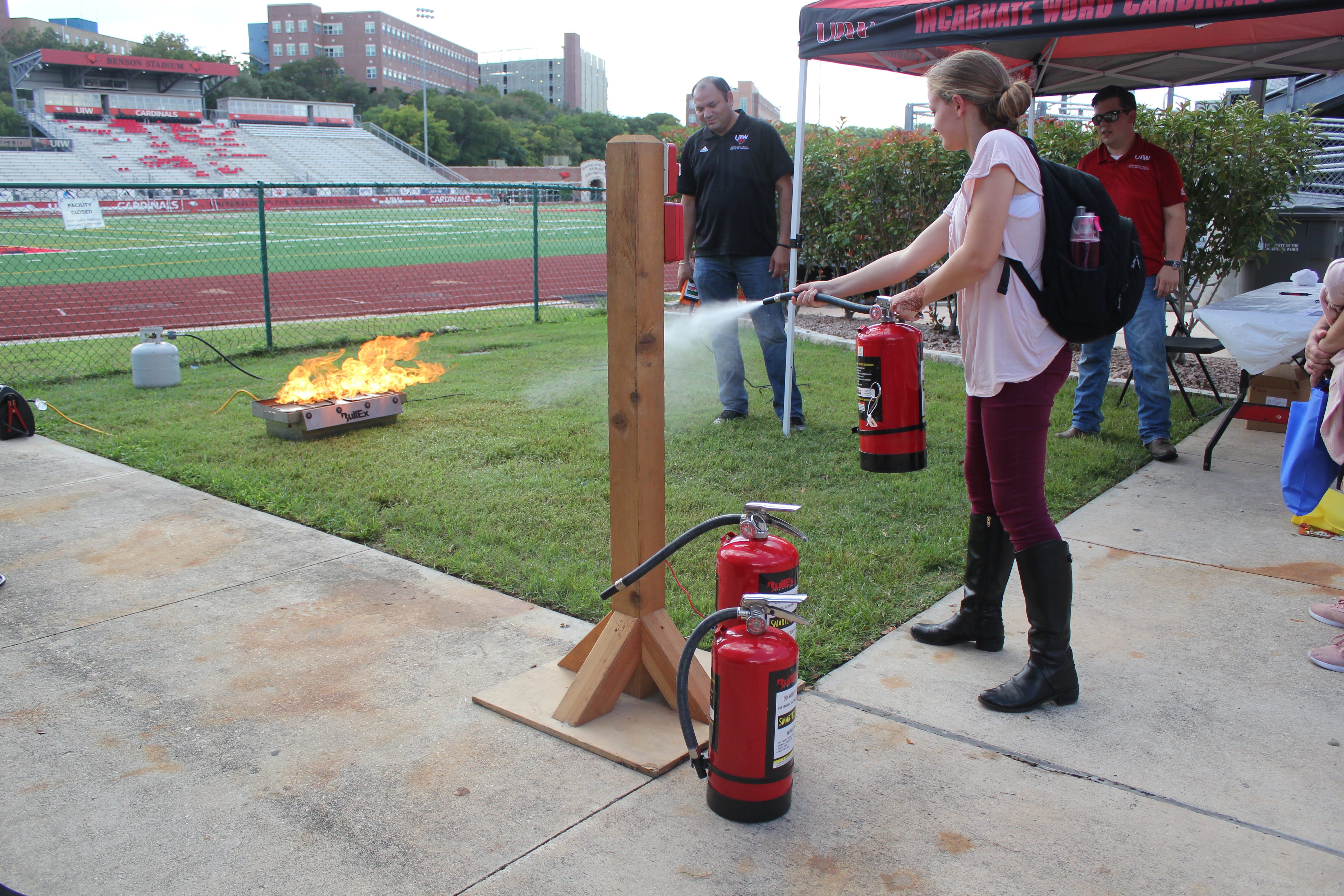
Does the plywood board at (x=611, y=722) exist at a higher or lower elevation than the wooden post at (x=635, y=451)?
lower

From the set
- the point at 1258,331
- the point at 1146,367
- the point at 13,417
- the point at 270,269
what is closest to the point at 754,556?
the point at 1146,367

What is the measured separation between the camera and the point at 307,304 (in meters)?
15.3

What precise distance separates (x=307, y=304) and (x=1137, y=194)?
43.0 feet

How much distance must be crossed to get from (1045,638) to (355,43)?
15626 cm

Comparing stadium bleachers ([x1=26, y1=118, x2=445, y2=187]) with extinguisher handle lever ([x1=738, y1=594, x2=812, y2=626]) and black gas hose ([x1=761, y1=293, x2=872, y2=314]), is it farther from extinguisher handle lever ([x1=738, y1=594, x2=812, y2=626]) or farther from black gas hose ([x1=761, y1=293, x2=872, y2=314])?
extinguisher handle lever ([x1=738, y1=594, x2=812, y2=626])

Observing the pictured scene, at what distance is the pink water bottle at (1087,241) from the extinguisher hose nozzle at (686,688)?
1.47 meters

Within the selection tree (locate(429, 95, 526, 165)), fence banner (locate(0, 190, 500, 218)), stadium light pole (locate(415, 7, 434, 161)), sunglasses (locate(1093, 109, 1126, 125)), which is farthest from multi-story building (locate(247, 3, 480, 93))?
sunglasses (locate(1093, 109, 1126, 125))

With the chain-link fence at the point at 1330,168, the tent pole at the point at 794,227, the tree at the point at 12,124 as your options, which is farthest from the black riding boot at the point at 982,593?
the tree at the point at 12,124

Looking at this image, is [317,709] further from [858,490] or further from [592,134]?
[592,134]

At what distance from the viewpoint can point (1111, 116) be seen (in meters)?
5.51

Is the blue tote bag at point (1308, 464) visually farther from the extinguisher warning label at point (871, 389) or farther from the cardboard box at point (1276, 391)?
the cardboard box at point (1276, 391)

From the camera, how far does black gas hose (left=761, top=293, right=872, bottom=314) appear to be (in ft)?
10.2

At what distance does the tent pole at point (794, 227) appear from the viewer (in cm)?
572

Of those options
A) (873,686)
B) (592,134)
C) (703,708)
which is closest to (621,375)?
(703,708)
